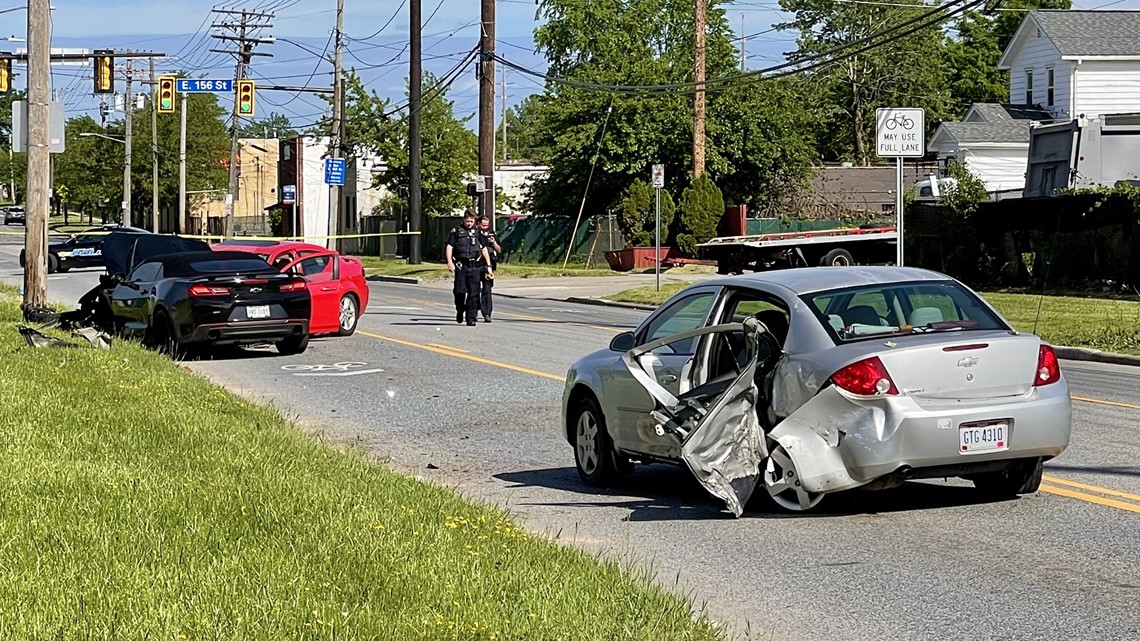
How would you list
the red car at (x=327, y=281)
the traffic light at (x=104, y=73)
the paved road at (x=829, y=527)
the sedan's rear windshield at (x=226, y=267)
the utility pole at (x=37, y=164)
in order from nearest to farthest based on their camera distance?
the paved road at (x=829, y=527), the sedan's rear windshield at (x=226, y=267), the utility pole at (x=37, y=164), the red car at (x=327, y=281), the traffic light at (x=104, y=73)

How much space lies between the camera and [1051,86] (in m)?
54.9

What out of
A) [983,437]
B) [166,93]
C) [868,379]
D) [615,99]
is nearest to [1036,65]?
[615,99]

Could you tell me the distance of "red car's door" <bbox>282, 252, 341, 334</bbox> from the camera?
74.8 feet

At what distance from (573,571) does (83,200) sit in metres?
107

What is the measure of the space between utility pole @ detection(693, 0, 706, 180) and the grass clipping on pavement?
3441cm

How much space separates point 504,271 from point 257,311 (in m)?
29.0

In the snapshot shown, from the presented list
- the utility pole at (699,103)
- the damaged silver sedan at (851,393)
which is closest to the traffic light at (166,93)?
the utility pole at (699,103)

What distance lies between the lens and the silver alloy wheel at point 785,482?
348 inches

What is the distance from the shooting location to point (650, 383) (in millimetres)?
9789

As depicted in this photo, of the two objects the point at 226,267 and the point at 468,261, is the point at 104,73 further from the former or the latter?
the point at 226,267

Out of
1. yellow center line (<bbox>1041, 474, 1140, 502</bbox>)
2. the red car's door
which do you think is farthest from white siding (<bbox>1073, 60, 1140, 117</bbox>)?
yellow center line (<bbox>1041, 474, 1140, 502</bbox>)

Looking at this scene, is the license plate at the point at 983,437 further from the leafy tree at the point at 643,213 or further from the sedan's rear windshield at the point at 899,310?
the leafy tree at the point at 643,213

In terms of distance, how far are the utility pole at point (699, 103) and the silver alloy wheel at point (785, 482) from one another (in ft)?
115

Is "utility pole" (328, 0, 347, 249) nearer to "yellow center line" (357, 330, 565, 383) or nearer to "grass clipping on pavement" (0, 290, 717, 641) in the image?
"yellow center line" (357, 330, 565, 383)
